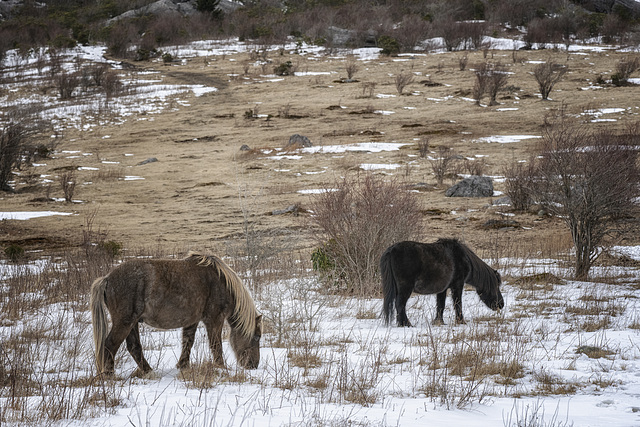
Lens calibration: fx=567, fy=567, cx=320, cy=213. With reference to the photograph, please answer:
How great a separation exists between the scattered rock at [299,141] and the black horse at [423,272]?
19.2m

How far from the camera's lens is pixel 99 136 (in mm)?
30797

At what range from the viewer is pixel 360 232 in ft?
27.5

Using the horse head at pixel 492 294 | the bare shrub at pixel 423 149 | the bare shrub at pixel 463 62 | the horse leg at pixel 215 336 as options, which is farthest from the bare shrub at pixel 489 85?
the horse leg at pixel 215 336

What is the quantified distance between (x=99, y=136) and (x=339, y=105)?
44.0 feet

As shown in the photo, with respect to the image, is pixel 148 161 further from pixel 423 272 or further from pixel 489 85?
pixel 423 272

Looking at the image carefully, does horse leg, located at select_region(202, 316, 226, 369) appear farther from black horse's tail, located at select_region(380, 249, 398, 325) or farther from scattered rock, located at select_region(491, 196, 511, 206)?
scattered rock, located at select_region(491, 196, 511, 206)

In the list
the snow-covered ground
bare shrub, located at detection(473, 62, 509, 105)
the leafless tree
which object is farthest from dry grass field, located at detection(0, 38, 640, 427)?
bare shrub, located at detection(473, 62, 509, 105)

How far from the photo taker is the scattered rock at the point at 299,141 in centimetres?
2539

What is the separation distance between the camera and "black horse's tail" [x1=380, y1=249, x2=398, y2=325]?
249 inches

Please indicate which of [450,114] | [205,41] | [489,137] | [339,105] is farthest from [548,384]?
[205,41]

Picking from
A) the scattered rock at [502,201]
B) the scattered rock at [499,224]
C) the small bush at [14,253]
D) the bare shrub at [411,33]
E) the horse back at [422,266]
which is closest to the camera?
the horse back at [422,266]

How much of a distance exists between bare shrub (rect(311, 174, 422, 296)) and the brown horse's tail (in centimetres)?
426

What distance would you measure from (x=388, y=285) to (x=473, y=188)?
12605 millimetres

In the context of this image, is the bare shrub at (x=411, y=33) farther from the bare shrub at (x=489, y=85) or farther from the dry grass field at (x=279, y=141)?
the bare shrub at (x=489, y=85)
